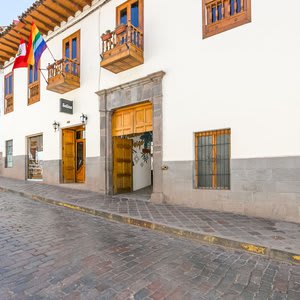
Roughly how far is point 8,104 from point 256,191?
15.4 meters

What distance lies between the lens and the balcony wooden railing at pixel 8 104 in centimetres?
1450

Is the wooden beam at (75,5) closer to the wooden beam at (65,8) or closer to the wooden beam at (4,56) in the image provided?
the wooden beam at (65,8)

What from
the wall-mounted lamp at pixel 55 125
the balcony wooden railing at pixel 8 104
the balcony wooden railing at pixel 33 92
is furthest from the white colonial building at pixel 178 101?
the balcony wooden railing at pixel 8 104

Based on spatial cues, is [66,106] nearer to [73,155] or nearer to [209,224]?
[73,155]

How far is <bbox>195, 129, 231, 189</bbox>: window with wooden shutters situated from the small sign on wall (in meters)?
6.00

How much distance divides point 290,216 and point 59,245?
4887 mm

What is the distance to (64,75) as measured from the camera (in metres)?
9.53

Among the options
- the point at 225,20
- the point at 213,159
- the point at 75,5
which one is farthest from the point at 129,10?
the point at 213,159

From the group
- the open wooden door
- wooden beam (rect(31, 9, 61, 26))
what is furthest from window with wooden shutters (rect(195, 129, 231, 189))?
wooden beam (rect(31, 9, 61, 26))

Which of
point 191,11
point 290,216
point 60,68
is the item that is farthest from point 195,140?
point 60,68

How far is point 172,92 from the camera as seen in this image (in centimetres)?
728

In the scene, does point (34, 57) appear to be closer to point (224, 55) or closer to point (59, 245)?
point (224, 55)

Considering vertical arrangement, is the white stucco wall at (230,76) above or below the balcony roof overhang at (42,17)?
below

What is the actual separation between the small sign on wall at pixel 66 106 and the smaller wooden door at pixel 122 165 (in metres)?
2.67
